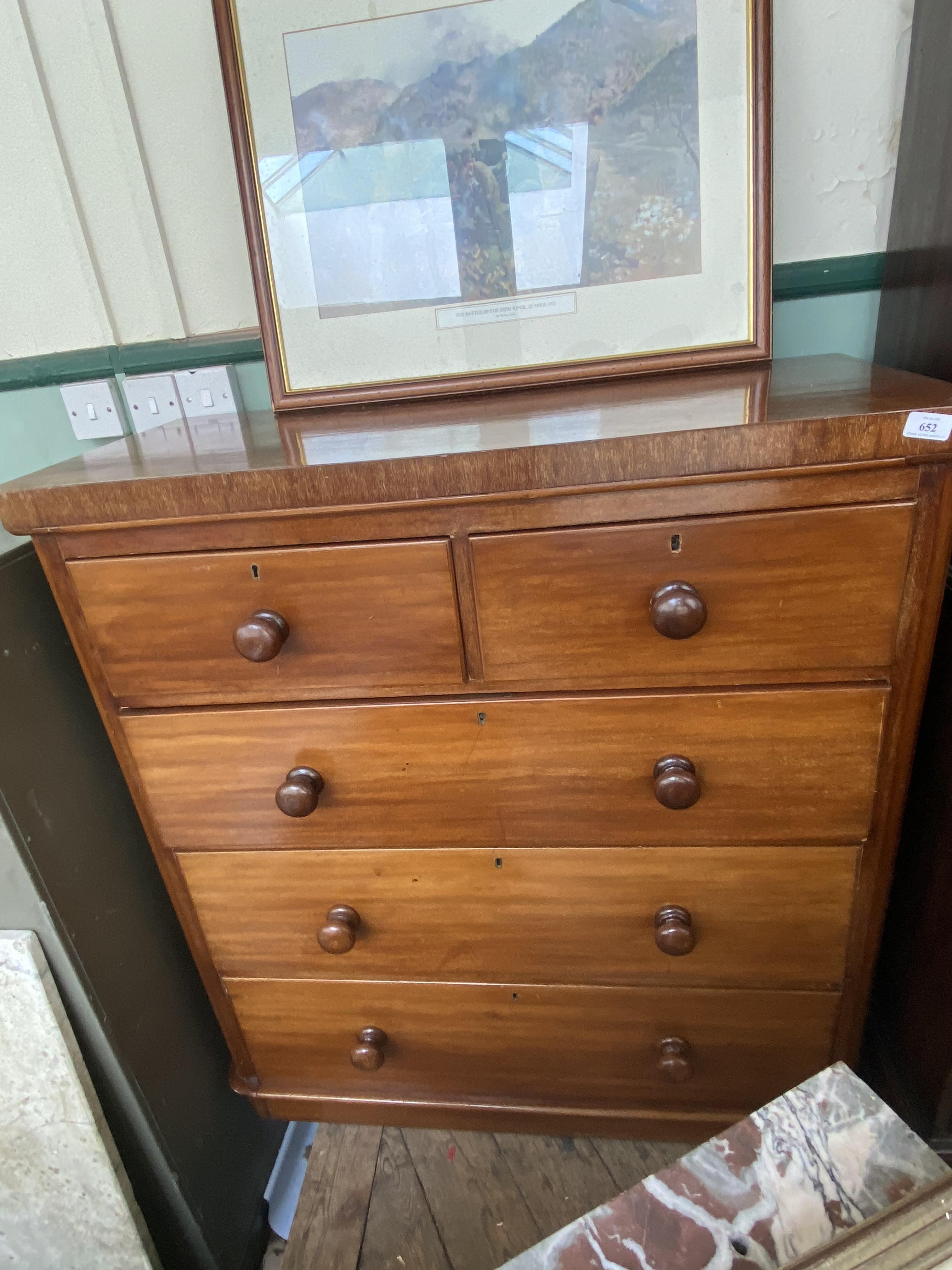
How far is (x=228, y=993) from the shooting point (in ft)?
3.32

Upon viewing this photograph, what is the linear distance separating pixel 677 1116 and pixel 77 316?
4.64ft

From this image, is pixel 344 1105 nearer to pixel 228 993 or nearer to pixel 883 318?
pixel 228 993

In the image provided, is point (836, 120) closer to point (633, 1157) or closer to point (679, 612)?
point (679, 612)

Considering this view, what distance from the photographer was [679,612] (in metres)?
0.66

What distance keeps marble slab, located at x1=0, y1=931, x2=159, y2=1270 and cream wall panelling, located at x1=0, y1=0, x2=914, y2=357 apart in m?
0.89

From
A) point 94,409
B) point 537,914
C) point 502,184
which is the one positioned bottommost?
point 537,914

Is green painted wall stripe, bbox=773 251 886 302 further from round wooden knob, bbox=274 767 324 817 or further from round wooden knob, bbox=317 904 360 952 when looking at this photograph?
round wooden knob, bbox=317 904 360 952

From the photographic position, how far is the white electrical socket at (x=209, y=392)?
1176 millimetres

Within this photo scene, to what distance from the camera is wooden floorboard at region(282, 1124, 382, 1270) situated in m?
1.08

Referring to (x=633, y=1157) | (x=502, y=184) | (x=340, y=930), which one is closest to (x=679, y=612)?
(x=340, y=930)

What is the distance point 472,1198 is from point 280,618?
3.02 ft

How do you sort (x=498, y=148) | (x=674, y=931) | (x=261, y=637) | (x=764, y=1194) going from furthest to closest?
(x=498, y=148), (x=674, y=931), (x=261, y=637), (x=764, y=1194)

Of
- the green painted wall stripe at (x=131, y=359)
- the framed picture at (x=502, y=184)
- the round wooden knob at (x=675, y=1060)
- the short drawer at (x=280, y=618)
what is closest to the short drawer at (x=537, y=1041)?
the round wooden knob at (x=675, y=1060)

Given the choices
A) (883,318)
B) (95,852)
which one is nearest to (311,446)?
(95,852)
